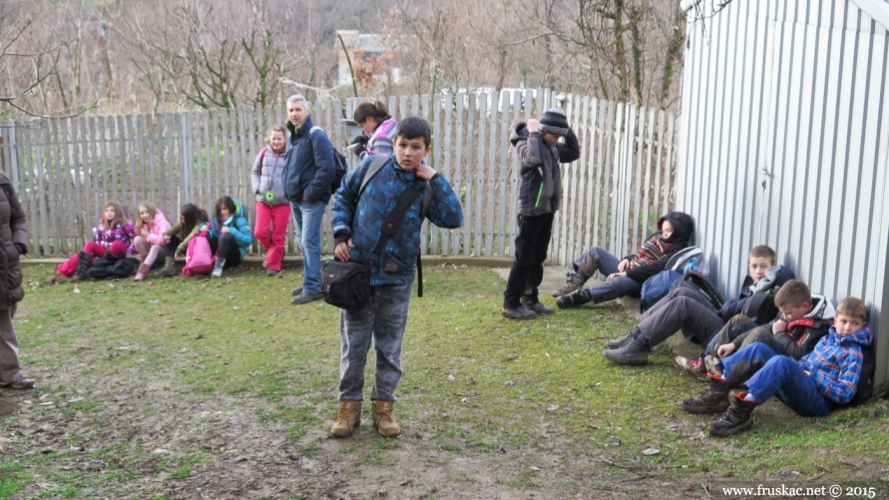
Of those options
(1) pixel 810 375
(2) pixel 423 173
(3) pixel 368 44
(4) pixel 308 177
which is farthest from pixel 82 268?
(3) pixel 368 44

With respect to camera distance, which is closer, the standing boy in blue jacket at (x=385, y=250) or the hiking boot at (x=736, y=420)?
the standing boy in blue jacket at (x=385, y=250)

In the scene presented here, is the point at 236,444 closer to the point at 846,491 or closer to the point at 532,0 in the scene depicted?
the point at 846,491

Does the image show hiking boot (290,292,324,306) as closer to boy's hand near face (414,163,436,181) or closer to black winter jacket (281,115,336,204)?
black winter jacket (281,115,336,204)

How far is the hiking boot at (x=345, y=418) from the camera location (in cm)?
507

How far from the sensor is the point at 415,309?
8641 mm

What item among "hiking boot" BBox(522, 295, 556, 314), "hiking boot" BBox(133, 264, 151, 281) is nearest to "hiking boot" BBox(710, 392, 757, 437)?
"hiking boot" BBox(522, 295, 556, 314)

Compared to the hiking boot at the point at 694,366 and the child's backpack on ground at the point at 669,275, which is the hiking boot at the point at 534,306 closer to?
the child's backpack on ground at the point at 669,275

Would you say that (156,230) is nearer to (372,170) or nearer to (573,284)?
(573,284)

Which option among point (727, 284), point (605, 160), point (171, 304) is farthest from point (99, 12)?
point (727, 284)

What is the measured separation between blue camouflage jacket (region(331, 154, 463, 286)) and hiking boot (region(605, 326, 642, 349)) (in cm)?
215

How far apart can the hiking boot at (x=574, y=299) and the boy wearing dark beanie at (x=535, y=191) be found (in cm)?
39

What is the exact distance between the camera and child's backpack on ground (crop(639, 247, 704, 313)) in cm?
723

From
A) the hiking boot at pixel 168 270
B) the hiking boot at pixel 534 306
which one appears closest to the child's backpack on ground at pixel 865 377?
the hiking boot at pixel 534 306

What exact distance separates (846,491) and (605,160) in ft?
20.1
